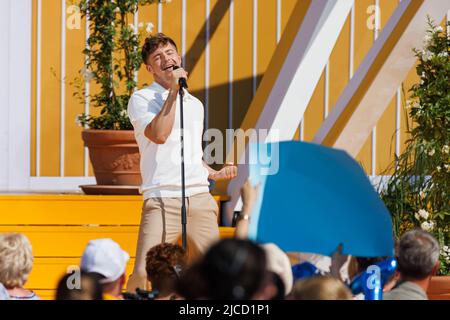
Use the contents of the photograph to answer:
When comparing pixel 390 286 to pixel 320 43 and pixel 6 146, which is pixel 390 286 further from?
pixel 6 146

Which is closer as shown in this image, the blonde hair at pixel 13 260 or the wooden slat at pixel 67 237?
the blonde hair at pixel 13 260

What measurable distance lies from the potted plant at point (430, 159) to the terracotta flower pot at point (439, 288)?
316 mm

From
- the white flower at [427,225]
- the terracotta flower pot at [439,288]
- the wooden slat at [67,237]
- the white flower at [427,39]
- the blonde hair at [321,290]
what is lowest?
the terracotta flower pot at [439,288]

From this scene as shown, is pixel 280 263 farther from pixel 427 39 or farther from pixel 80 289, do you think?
pixel 427 39

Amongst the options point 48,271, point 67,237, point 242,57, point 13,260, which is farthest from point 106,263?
point 242,57

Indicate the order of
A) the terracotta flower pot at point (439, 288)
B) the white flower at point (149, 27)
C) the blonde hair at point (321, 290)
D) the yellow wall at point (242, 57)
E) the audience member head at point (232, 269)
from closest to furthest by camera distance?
1. the audience member head at point (232, 269)
2. the blonde hair at point (321, 290)
3. the terracotta flower pot at point (439, 288)
4. the white flower at point (149, 27)
5. the yellow wall at point (242, 57)

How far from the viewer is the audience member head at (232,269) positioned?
2.71 m

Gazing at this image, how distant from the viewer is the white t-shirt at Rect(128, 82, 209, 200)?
5.34 metres

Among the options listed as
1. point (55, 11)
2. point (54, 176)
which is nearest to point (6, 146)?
point (54, 176)

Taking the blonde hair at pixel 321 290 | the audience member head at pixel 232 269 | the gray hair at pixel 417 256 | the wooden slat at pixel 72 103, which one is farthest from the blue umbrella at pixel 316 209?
the wooden slat at pixel 72 103

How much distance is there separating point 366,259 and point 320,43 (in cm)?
307

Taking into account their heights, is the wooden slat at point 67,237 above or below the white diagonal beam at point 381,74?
below

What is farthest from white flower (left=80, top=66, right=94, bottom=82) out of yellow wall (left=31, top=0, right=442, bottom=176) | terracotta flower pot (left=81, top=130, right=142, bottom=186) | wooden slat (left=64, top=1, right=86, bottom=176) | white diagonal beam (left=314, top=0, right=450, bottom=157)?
white diagonal beam (left=314, top=0, right=450, bottom=157)

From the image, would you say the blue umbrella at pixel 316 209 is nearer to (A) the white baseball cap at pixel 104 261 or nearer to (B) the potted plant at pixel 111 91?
(A) the white baseball cap at pixel 104 261
